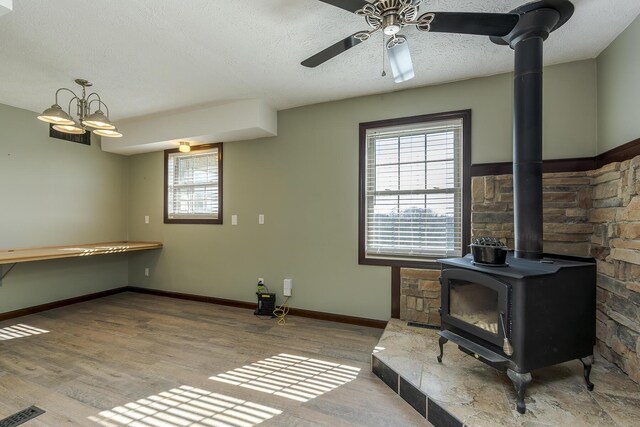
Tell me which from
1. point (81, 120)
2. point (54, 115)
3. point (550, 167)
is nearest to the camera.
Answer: point (54, 115)

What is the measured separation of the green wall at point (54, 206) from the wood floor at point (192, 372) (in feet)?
1.67

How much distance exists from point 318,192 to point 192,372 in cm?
216

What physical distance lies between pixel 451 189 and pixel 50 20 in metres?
3.50

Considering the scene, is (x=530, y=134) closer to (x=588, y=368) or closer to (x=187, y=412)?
(x=588, y=368)

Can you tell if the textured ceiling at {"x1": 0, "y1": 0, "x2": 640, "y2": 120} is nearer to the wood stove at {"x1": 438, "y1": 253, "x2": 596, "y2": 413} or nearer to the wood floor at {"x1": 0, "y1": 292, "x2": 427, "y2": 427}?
the wood stove at {"x1": 438, "y1": 253, "x2": 596, "y2": 413}

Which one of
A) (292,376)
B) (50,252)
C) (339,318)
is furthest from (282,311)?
(50,252)

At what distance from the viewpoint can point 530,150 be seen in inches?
76.7

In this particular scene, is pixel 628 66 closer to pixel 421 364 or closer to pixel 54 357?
pixel 421 364

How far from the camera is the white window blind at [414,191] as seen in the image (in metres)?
2.95

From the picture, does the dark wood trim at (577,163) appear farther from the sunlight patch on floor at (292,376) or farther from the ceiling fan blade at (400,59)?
the sunlight patch on floor at (292,376)

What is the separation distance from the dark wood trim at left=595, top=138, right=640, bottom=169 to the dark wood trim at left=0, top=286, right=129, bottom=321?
6.16 metres

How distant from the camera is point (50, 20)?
2.02 meters

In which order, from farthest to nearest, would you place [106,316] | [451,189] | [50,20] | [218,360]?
[106,316], [451,189], [218,360], [50,20]

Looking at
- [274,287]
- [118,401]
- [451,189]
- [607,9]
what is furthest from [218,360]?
[607,9]
